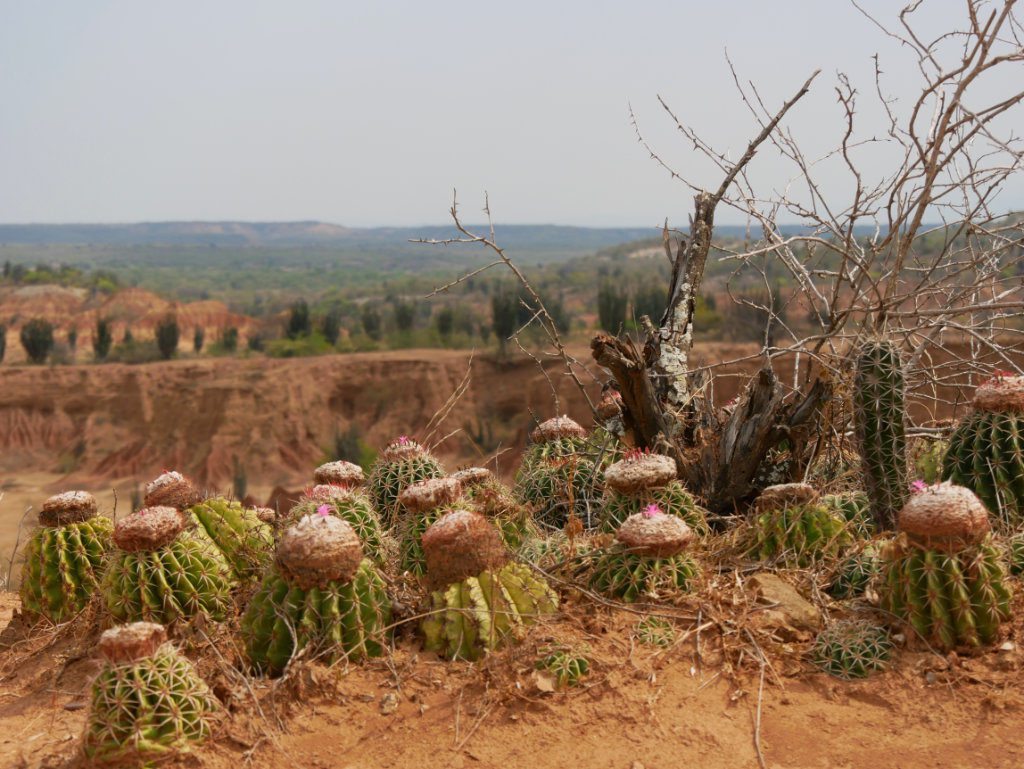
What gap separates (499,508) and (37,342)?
39.3 meters

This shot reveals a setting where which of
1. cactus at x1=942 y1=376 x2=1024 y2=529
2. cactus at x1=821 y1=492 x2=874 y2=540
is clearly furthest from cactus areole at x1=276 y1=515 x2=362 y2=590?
cactus at x1=942 y1=376 x2=1024 y2=529

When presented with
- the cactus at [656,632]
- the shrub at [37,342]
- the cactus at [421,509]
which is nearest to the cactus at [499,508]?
the cactus at [421,509]

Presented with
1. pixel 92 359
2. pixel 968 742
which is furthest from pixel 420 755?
pixel 92 359

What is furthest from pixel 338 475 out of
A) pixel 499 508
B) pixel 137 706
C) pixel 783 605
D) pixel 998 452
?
pixel 998 452

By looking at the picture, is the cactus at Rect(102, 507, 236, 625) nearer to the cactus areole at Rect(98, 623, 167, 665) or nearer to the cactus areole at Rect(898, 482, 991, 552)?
the cactus areole at Rect(98, 623, 167, 665)

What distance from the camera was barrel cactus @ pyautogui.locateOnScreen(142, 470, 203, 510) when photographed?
4164mm

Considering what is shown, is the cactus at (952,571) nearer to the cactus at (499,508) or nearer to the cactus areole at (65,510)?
the cactus at (499,508)

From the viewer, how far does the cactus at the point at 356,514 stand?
13.3 ft

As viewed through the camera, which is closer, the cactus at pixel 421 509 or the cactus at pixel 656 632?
the cactus at pixel 656 632

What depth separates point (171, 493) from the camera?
4.17 metres

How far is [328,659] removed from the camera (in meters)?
3.27

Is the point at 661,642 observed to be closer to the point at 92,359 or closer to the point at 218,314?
the point at 92,359

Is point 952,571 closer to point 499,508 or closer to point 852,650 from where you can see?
point 852,650

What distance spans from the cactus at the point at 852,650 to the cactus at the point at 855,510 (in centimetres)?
88
